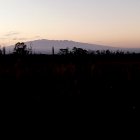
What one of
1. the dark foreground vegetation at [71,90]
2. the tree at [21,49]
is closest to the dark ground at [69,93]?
the dark foreground vegetation at [71,90]

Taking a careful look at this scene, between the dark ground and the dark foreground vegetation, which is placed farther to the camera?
the dark foreground vegetation

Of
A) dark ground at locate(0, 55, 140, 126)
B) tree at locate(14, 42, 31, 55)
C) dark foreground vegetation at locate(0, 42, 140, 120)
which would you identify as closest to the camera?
dark ground at locate(0, 55, 140, 126)

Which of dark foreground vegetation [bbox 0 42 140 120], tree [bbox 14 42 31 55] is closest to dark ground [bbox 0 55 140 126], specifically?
dark foreground vegetation [bbox 0 42 140 120]

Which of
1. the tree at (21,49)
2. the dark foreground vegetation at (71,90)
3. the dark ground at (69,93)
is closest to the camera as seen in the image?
the dark ground at (69,93)

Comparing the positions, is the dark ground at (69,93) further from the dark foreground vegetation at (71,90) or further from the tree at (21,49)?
the tree at (21,49)

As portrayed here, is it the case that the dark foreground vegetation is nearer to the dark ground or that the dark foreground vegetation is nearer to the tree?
the dark ground

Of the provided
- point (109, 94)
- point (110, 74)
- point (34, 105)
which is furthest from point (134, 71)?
point (34, 105)

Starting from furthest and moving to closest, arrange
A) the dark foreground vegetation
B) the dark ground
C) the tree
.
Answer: the tree → the dark foreground vegetation → the dark ground

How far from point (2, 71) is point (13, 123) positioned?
313 inches

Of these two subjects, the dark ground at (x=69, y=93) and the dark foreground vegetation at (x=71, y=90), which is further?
the dark foreground vegetation at (x=71, y=90)

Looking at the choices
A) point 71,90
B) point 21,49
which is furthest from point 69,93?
point 21,49

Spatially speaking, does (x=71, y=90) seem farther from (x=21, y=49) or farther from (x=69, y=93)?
(x=21, y=49)

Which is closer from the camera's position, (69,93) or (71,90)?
(69,93)

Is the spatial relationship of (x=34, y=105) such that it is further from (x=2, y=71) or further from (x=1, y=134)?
(x=2, y=71)
